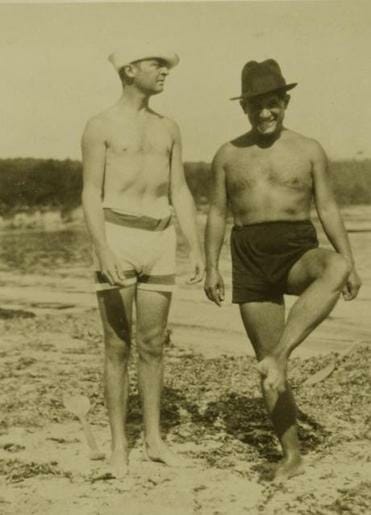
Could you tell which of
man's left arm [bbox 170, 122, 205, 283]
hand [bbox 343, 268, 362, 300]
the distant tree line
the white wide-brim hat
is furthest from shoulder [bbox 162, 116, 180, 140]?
the distant tree line

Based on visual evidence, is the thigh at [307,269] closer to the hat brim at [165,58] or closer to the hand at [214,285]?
the hand at [214,285]

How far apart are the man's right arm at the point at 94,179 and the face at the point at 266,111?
49cm

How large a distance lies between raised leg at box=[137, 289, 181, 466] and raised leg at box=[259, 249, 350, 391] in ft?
1.69

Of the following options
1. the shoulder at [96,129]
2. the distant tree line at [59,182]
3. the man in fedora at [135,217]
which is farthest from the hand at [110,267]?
the distant tree line at [59,182]

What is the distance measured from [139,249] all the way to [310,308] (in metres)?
0.62

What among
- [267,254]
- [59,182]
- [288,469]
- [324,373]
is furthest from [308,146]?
[59,182]

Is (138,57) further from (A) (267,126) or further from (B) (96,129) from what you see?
(A) (267,126)

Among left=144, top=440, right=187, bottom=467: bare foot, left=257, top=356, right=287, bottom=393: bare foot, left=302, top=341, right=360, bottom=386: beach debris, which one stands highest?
left=257, top=356, right=287, bottom=393: bare foot

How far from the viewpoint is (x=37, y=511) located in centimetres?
241

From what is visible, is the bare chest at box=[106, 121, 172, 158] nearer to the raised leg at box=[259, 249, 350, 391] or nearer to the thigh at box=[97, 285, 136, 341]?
the thigh at box=[97, 285, 136, 341]

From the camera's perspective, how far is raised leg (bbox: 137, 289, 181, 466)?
2734mm

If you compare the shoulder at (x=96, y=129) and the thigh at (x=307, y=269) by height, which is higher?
the shoulder at (x=96, y=129)

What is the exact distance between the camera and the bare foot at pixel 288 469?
260 cm

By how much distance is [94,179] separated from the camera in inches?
104
